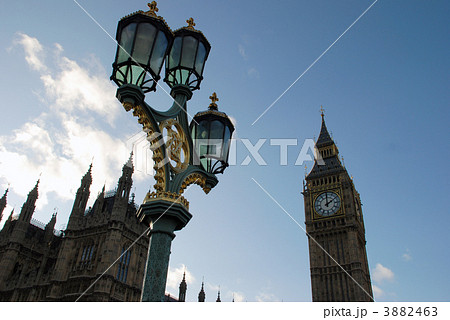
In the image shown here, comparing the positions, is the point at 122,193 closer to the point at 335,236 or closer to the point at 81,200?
the point at 81,200

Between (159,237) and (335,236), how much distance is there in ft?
201

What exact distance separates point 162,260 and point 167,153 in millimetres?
1545

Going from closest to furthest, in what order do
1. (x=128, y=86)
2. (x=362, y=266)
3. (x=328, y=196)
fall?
(x=128, y=86) → (x=362, y=266) → (x=328, y=196)

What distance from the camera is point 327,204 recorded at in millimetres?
65062

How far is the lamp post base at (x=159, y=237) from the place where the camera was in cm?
478

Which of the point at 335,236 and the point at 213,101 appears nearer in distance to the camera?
the point at 213,101

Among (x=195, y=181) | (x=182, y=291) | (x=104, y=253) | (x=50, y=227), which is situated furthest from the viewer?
(x=50, y=227)

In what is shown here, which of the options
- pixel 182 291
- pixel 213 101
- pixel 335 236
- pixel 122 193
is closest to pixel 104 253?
pixel 122 193

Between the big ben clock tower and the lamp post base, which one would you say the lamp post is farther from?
the big ben clock tower

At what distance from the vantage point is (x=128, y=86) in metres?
5.31

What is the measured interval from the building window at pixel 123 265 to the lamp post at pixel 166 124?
2832 cm
